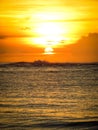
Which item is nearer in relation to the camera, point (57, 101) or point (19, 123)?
point (19, 123)

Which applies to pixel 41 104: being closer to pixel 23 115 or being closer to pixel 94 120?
pixel 23 115

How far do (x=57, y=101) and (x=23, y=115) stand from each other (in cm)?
989

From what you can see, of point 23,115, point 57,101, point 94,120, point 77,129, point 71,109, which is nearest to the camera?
point 77,129

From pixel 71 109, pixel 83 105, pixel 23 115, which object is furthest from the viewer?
pixel 83 105

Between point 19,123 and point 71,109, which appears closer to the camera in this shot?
point 19,123

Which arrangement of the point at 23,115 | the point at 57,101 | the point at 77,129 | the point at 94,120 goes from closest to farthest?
the point at 77,129 → the point at 94,120 → the point at 23,115 → the point at 57,101

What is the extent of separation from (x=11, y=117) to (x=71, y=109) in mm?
5546

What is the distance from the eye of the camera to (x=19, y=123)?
2559 cm

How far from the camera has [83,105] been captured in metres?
34.6

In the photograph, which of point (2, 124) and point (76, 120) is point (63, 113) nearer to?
point (76, 120)

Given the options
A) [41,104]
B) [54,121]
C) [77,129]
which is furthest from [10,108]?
[77,129]

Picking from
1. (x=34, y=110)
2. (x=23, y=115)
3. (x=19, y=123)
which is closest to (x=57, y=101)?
(x=34, y=110)

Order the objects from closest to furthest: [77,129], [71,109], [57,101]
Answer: [77,129] < [71,109] < [57,101]

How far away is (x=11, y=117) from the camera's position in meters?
27.6
